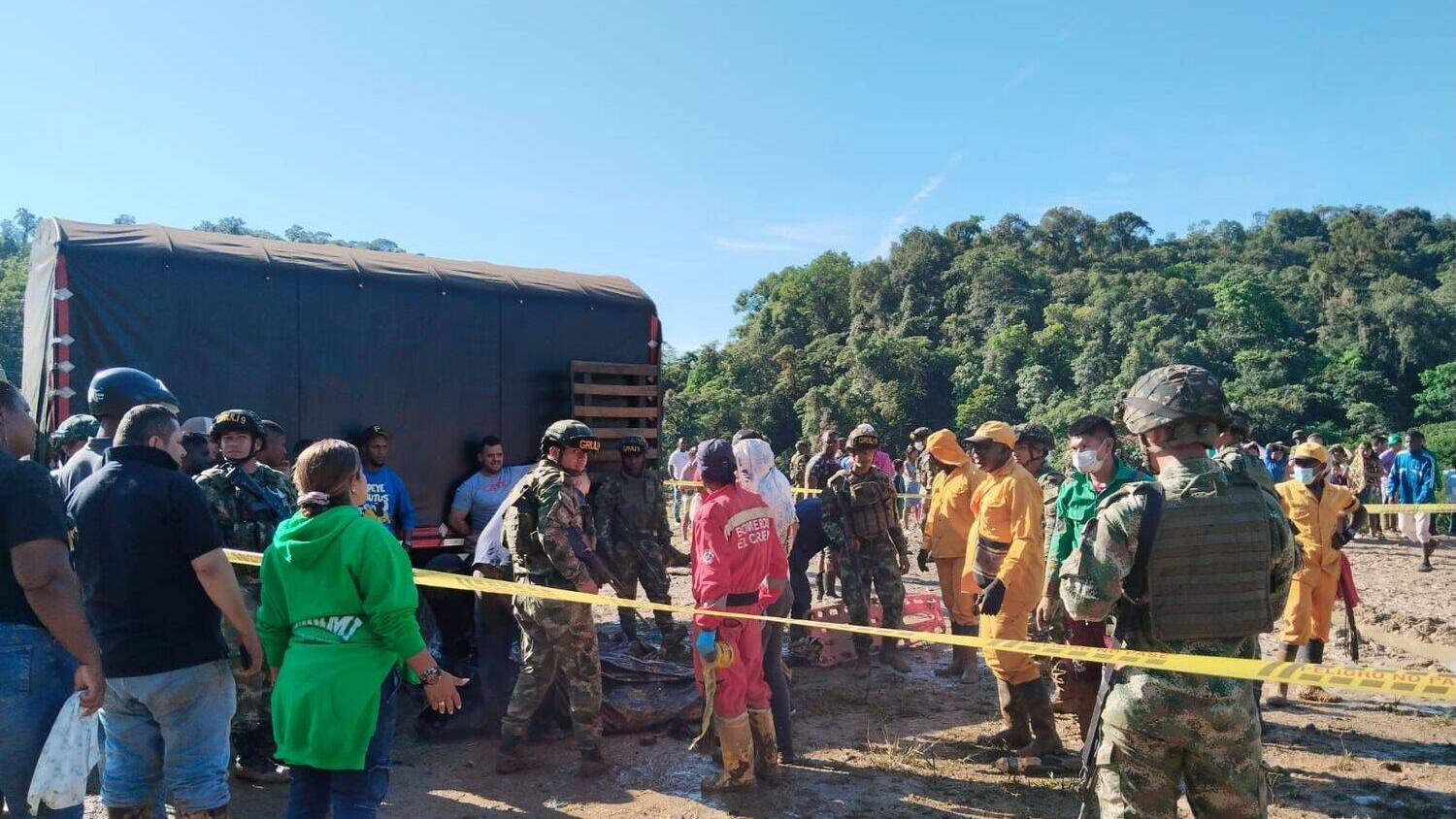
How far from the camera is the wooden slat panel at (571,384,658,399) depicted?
745 centimetres

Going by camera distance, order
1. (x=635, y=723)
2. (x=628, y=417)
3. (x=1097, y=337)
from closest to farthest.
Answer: (x=635, y=723) < (x=628, y=417) < (x=1097, y=337)

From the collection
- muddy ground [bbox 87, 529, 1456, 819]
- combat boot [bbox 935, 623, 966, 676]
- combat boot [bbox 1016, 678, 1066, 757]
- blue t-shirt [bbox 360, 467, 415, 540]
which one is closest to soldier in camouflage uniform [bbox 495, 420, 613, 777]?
muddy ground [bbox 87, 529, 1456, 819]

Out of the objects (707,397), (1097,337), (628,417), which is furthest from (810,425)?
(628,417)

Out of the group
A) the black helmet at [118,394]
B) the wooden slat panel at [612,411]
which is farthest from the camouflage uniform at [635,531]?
the black helmet at [118,394]

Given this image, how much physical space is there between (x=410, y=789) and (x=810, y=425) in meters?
35.0

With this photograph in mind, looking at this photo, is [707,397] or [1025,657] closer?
[1025,657]

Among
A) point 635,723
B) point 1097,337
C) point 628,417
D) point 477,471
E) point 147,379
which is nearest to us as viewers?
point 147,379

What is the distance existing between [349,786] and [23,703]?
118cm

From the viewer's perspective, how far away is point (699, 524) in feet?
15.7

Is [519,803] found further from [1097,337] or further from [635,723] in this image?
[1097,337]

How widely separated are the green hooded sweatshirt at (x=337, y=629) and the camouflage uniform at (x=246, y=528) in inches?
73.2

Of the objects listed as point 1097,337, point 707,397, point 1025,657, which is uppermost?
point 1097,337

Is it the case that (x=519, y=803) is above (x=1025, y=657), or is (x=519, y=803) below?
below

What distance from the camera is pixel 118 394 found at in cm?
386
